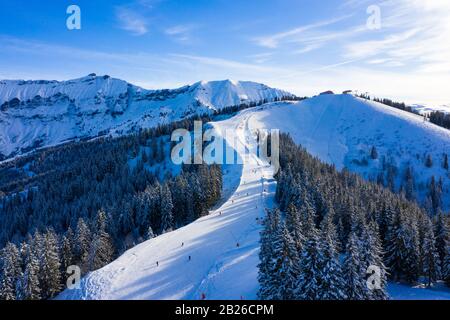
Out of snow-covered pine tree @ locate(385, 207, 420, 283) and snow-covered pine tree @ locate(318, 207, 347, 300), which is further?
snow-covered pine tree @ locate(385, 207, 420, 283)

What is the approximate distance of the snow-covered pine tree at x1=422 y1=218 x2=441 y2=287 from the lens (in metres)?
42.2

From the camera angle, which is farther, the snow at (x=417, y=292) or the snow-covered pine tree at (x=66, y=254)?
the snow-covered pine tree at (x=66, y=254)

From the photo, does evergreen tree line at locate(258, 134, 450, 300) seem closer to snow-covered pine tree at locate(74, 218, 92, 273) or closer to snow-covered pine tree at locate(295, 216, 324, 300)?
snow-covered pine tree at locate(295, 216, 324, 300)

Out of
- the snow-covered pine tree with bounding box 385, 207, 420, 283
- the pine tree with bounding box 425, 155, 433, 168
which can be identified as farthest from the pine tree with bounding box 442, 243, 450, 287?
the pine tree with bounding box 425, 155, 433, 168

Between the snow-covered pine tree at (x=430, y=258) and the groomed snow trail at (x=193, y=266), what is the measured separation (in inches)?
869

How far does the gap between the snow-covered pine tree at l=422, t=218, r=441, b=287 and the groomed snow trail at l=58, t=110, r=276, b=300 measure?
72.4 ft

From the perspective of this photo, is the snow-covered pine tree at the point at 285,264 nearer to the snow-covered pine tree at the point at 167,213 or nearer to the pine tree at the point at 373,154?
the snow-covered pine tree at the point at 167,213

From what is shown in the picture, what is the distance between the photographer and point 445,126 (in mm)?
186000

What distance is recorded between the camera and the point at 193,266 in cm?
4244

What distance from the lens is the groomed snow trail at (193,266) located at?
36.4 m

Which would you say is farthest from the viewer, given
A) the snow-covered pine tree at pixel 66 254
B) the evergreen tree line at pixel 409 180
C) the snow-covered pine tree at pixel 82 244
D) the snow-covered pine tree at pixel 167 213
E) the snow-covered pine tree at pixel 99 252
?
the evergreen tree line at pixel 409 180

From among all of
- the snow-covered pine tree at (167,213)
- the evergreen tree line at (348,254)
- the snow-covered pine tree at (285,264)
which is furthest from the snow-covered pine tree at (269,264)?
the snow-covered pine tree at (167,213)

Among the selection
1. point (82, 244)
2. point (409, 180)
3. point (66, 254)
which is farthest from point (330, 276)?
point (409, 180)

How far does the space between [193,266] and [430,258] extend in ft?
102
